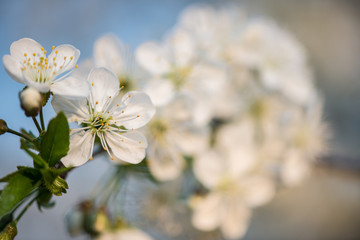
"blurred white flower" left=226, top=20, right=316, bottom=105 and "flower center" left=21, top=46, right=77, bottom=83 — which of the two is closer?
"flower center" left=21, top=46, right=77, bottom=83

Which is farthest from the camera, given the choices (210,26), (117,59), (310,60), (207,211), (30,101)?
(310,60)

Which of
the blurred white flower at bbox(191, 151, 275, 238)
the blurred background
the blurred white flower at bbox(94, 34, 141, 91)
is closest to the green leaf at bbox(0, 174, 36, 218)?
the blurred white flower at bbox(94, 34, 141, 91)

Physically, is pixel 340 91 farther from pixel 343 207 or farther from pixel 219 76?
pixel 219 76

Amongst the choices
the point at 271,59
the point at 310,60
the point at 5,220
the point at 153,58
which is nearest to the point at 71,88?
the point at 5,220

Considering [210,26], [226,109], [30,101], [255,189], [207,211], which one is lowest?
[30,101]

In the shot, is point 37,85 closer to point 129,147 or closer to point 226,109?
point 129,147

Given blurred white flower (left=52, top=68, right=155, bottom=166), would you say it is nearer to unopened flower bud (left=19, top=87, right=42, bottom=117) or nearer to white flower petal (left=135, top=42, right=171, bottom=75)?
unopened flower bud (left=19, top=87, right=42, bottom=117)

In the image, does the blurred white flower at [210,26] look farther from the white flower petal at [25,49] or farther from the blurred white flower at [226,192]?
the white flower petal at [25,49]
